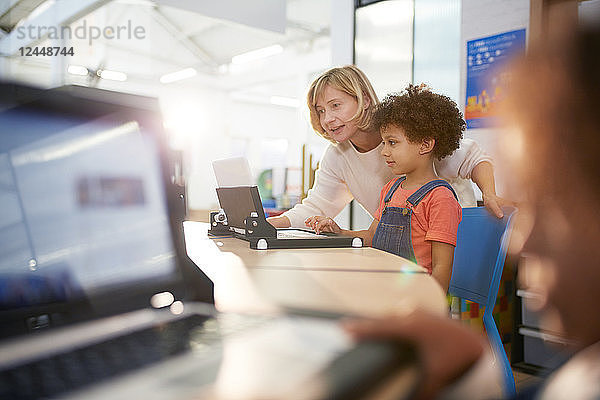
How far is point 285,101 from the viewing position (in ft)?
41.5

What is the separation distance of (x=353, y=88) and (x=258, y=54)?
8.10 m

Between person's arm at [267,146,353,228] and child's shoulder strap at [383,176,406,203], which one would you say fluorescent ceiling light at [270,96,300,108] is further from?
child's shoulder strap at [383,176,406,203]

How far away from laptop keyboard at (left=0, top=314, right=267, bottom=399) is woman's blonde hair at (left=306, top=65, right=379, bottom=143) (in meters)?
1.52

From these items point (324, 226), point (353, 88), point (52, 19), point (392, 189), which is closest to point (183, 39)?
point (52, 19)

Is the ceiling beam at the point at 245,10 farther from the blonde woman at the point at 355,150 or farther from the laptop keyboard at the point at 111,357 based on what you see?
the laptop keyboard at the point at 111,357

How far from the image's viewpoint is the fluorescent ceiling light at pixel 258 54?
937 centimetres

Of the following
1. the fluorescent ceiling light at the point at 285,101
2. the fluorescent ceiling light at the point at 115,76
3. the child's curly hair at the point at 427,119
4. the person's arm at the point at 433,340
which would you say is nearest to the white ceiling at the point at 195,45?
the fluorescent ceiling light at the point at 115,76

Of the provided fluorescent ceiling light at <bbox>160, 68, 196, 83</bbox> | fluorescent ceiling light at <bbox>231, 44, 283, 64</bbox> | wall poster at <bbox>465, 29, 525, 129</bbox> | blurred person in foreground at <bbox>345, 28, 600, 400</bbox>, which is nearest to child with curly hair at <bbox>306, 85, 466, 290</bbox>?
blurred person in foreground at <bbox>345, 28, 600, 400</bbox>

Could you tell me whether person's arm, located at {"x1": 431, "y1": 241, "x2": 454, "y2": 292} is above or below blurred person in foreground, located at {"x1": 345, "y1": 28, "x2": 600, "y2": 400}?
below

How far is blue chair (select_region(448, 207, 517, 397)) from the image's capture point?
4.54 feet

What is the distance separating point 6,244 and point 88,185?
12 cm

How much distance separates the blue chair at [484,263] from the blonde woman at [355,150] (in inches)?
15.6

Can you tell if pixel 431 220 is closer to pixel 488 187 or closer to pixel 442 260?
pixel 442 260

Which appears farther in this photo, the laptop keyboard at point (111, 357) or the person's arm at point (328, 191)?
the person's arm at point (328, 191)
